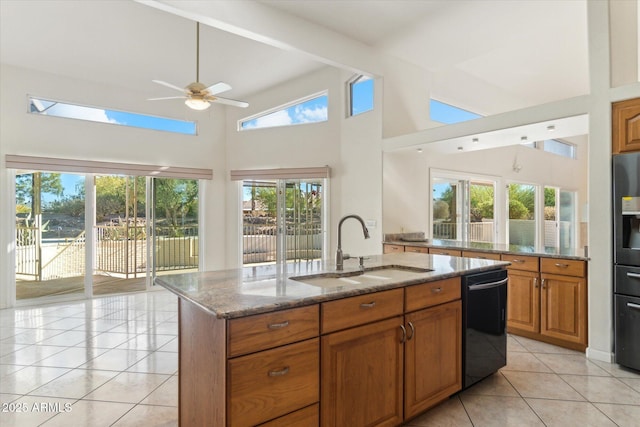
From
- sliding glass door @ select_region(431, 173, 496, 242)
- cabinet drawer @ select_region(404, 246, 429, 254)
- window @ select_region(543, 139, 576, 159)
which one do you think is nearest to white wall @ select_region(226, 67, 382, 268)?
cabinet drawer @ select_region(404, 246, 429, 254)

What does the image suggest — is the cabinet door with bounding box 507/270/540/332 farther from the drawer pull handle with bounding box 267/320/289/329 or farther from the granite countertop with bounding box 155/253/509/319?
the drawer pull handle with bounding box 267/320/289/329

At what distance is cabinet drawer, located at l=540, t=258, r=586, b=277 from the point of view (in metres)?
3.05

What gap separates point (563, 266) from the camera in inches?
124

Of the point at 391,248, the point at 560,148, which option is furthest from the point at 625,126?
the point at 560,148

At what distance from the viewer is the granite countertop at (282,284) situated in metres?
1.46

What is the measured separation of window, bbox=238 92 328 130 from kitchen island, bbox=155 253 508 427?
12.9 ft

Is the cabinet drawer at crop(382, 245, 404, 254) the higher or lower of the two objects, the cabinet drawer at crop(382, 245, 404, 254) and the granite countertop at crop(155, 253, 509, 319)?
the lower

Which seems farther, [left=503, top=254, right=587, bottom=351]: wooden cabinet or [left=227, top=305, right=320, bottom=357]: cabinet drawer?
[left=503, top=254, right=587, bottom=351]: wooden cabinet

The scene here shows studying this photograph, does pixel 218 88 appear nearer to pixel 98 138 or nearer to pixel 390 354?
pixel 98 138

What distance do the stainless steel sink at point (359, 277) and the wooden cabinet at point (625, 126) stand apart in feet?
6.62

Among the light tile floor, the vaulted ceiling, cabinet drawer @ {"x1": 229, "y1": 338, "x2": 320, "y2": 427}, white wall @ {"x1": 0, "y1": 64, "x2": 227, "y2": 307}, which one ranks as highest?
the vaulted ceiling

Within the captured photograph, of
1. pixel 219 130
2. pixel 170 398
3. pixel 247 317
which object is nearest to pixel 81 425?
pixel 170 398

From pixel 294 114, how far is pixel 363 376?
4914 mm

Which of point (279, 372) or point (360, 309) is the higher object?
point (360, 309)
